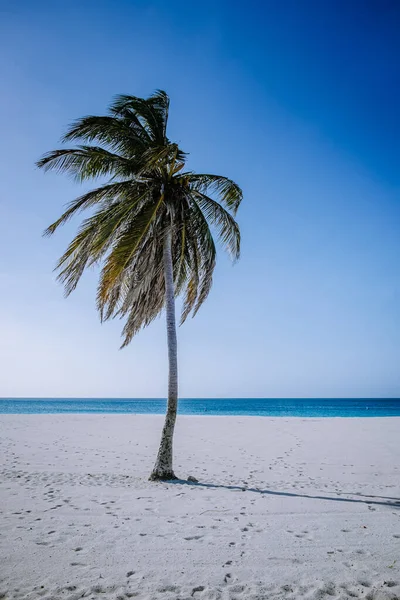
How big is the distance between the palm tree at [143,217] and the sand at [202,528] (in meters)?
1.94

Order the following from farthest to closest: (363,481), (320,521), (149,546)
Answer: (363,481), (320,521), (149,546)

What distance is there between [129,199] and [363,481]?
8852 millimetres

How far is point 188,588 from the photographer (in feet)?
12.5

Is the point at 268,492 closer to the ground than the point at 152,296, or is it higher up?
closer to the ground

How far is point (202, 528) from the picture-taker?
548cm

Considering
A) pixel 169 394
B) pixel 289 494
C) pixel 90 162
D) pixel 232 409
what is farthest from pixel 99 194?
pixel 232 409

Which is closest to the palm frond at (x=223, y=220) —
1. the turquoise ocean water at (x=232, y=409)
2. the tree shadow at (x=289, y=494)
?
the tree shadow at (x=289, y=494)

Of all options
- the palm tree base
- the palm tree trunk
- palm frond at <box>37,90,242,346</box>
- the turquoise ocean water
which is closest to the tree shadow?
the palm tree base

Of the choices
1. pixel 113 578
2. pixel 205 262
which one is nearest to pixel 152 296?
pixel 205 262

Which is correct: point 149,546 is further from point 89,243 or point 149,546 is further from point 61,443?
point 61,443

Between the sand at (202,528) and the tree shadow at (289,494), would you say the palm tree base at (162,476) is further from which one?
the sand at (202,528)

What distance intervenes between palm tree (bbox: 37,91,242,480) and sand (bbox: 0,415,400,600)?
1.94 metres

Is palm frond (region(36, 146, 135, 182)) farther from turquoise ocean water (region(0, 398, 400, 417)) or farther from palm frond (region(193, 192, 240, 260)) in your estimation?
turquoise ocean water (region(0, 398, 400, 417))

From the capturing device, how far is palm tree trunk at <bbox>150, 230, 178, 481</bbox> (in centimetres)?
857
